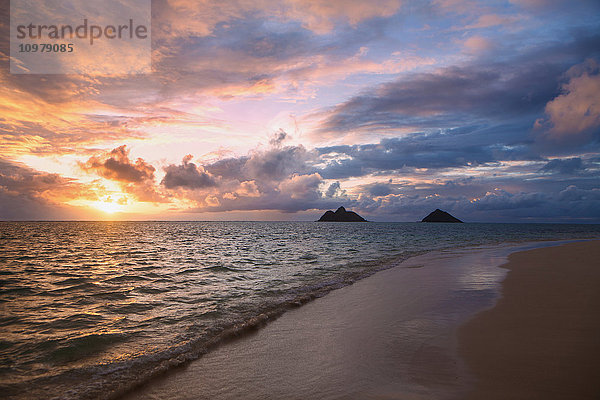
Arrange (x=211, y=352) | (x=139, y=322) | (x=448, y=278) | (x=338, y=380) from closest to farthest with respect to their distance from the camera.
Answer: (x=338, y=380), (x=211, y=352), (x=139, y=322), (x=448, y=278)

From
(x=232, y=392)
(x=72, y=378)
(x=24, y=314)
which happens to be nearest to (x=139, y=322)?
(x=72, y=378)

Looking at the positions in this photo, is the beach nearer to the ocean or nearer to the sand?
the sand

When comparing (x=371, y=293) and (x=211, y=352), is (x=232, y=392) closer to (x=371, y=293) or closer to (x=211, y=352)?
(x=211, y=352)

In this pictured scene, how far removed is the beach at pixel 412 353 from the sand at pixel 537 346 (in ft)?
0.07

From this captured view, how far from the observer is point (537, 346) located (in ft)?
21.0

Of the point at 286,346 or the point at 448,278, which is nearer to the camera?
the point at 286,346

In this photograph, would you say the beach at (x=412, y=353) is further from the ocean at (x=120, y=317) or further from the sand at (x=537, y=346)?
the ocean at (x=120, y=317)

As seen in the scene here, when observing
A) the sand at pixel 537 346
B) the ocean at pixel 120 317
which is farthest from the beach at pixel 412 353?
the ocean at pixel 120 317

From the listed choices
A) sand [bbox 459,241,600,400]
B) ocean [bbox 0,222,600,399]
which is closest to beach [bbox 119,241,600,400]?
sand [bbox 459,241,600,400]

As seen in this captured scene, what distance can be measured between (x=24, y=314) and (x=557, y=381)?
1418cm

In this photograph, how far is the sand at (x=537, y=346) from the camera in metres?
4.77

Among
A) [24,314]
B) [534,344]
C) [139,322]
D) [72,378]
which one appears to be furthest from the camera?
[24,314]

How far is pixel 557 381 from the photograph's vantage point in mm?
4918

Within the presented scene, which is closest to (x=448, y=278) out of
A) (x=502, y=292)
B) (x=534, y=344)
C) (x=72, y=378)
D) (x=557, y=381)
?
(x=502, y=292)
